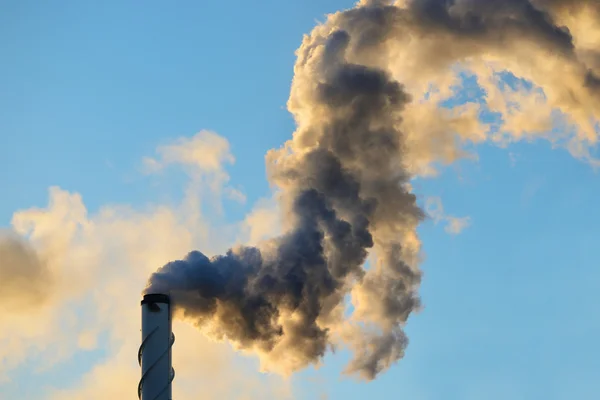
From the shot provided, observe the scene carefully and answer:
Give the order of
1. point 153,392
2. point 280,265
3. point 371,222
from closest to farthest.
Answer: point 153,392, point 280,265, point 371,222

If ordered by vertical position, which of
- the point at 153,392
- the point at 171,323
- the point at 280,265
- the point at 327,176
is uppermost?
the point at 327,176

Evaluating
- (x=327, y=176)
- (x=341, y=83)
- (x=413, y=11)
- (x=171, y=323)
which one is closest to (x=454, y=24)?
(x=413, y=11)

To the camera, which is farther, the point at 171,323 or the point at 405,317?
the point at 405,317

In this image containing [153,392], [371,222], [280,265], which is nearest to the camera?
[153,392]

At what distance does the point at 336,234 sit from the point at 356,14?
514 inches

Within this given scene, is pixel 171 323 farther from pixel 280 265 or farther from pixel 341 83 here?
pixel 341 83

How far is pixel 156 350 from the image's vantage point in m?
53.6

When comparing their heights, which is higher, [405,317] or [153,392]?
[405,317]

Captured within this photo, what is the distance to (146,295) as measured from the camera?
54781 millimetres

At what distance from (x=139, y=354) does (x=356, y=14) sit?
937 inches

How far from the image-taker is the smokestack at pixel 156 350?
53.3 m

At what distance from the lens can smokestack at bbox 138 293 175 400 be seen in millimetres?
53344

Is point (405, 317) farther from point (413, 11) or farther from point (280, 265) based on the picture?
point (413, 11)

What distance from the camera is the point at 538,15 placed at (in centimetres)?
6412
